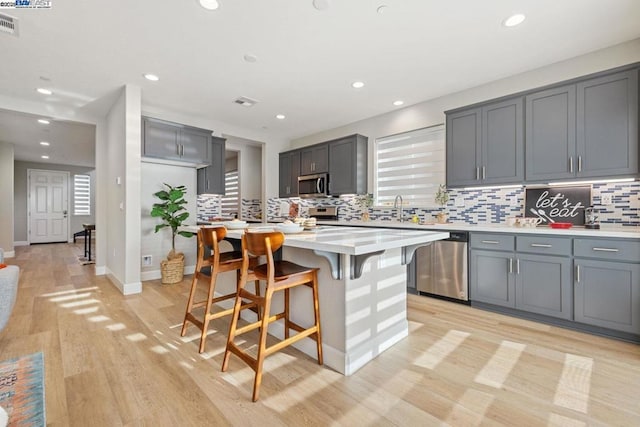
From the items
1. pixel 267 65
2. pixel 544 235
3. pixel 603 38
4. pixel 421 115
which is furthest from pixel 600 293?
pixel 267 65

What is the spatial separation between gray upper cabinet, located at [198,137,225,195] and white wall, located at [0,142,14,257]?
17.1 feet

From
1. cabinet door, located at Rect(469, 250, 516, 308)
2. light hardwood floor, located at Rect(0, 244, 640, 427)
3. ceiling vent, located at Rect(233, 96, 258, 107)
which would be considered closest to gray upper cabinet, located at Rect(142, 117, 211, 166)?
ceiling vent, located at Rect(233, 96, 258, 107)

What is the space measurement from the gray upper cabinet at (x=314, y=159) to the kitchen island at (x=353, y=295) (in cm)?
316

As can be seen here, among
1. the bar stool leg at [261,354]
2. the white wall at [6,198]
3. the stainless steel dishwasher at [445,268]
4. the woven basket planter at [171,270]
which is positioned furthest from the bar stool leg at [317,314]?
the white wall at [6,198]

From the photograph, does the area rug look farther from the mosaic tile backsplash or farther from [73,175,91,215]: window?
[73,175,91,215]: window

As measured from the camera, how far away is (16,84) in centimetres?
358

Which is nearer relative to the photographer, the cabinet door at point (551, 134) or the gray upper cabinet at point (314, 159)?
the cabinet door at point (551, 134)

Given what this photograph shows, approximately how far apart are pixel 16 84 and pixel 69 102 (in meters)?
0.64

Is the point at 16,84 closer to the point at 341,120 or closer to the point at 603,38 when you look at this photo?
the point at 341,120

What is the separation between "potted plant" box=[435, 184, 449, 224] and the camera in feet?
12.8

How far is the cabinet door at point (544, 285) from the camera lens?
2.63 m

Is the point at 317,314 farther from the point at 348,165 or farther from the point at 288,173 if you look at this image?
the point at 288,173

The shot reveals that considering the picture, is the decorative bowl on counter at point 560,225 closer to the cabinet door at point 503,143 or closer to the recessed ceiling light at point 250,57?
the cabinet door at point 503,143

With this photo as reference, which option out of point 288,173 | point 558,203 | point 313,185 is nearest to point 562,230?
point 558,203
